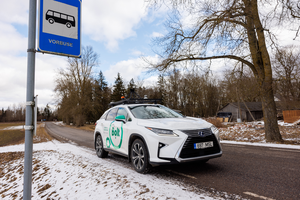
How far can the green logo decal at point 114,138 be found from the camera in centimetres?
574

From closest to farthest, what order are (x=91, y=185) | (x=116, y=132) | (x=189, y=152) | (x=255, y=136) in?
(x=91, y=185)
(x=189, y=152)
(x=116, y=132)
(x=255, y=136)

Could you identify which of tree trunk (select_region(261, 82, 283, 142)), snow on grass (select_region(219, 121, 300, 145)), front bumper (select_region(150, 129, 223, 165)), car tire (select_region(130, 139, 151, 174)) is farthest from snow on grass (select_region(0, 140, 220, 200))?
snow on grass (select_region(219, 121, 300, 145))

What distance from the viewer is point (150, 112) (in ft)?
18.4

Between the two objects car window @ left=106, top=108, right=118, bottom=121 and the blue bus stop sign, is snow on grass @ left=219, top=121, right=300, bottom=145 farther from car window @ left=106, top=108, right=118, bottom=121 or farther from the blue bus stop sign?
the blue bus stop sign

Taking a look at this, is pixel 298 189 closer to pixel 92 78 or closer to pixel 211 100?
pixel 92 78

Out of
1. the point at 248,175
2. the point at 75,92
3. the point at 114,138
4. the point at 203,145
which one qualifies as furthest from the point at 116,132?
the point at 75,92

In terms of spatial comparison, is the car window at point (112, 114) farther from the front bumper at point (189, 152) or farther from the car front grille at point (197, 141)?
the car front grille at point (197, 141)

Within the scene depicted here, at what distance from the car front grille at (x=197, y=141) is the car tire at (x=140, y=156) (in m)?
0.88

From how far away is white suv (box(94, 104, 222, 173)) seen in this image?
411cm

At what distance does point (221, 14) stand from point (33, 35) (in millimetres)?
8858

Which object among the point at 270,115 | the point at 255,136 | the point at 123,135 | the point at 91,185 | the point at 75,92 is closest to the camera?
the point at 91,185

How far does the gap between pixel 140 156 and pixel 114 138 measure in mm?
1631

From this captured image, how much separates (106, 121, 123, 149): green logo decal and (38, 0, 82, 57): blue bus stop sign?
325cm

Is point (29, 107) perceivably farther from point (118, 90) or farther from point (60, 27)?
point (118, 90)
